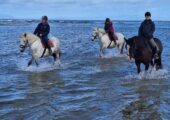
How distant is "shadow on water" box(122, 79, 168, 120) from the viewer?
8.77 metres

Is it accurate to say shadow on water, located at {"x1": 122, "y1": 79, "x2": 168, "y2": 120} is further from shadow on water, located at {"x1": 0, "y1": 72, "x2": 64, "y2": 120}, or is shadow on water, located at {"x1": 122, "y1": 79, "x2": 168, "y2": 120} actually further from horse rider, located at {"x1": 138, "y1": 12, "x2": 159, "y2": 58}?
shadow on water, located at {"x1": 0, "y1": 72, "x2": 64, "y2": 120}

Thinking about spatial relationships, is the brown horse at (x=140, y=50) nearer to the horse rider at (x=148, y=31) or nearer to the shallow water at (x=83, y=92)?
the horse rider at (x=148, y=31)

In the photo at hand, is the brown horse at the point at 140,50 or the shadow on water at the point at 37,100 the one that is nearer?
the shadow on water at the point at 37,100

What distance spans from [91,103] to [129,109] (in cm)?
111

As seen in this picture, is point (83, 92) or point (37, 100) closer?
point (37, 100)

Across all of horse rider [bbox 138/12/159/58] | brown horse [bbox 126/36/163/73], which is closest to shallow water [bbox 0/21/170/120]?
brown horse [bbox 126/36/163/73]

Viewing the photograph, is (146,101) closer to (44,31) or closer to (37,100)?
(37,100)

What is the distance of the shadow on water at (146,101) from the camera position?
8.77 metres

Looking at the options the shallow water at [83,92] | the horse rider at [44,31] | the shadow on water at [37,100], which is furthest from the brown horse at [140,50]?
the horse rider at [44,31]

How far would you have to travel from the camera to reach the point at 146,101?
405 inches

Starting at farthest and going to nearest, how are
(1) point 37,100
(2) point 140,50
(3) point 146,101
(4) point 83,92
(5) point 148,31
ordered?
1. (5) point 148,31
2. (2) point 140,50
3. (4) point 83,92
4. (1) point 37,100
5. (3) point 146,101

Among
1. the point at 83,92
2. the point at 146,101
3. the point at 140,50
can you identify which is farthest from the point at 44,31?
the point at 146,101

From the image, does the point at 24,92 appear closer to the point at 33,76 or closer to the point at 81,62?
the point at 33,76

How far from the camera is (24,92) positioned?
11.6 m
